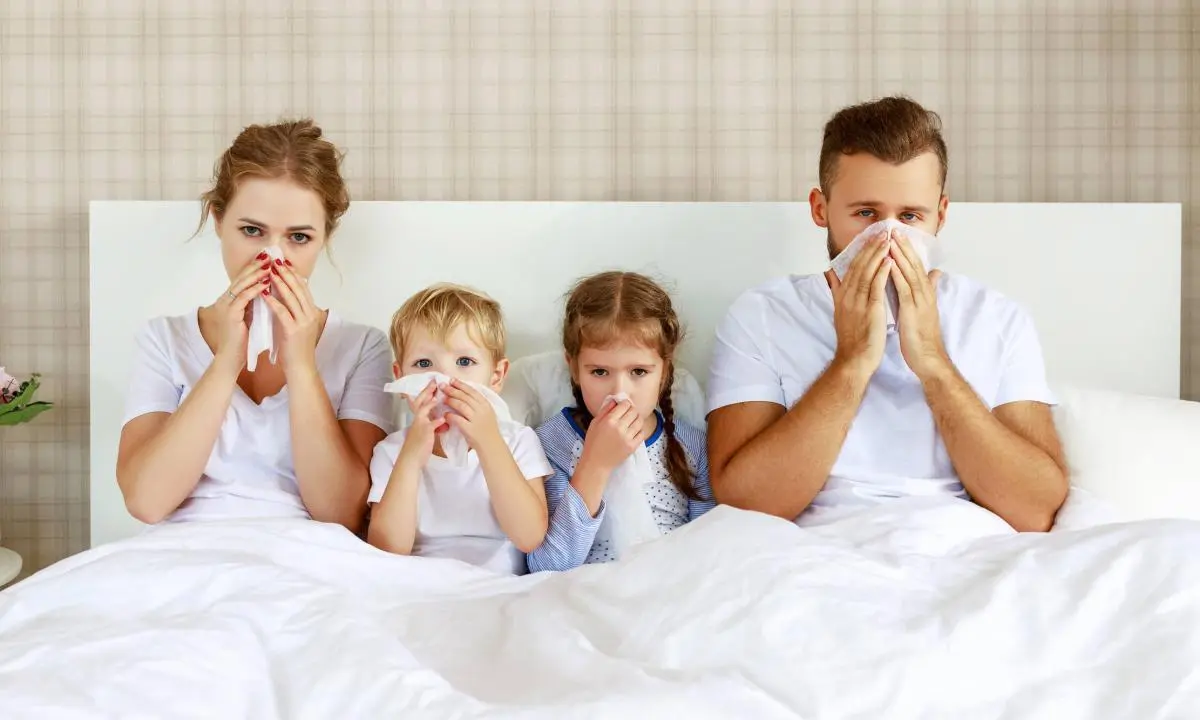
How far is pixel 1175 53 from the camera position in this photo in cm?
212

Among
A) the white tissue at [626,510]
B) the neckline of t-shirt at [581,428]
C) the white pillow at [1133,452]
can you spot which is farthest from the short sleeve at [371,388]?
the white pillow at [1133,452]

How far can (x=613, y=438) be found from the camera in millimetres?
1496

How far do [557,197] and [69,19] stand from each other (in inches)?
43.1

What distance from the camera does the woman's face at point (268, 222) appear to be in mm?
1576

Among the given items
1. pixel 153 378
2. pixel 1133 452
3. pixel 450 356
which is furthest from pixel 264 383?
pixel 1133 452

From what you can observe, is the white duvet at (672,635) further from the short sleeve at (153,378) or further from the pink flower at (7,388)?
the pink flower at (7,388)

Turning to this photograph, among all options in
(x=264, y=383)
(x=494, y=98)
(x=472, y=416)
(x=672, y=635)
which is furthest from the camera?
(x=494, y=98)

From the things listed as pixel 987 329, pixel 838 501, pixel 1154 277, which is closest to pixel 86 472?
pixel 838 501

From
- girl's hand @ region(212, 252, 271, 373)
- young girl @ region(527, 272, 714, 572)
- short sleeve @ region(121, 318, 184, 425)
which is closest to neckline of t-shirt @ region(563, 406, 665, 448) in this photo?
young girl @ region(527, 272, 714, 572)

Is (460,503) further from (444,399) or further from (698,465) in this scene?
(698,465)

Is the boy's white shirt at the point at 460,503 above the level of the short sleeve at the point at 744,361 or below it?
below

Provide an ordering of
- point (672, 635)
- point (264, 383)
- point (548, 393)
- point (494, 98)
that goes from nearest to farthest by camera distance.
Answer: point (672, 635) < point (264, 383) < point (548, 393) < point (494, 98)

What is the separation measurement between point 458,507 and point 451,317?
0.98 ft

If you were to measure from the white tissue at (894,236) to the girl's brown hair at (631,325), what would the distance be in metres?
0.29
